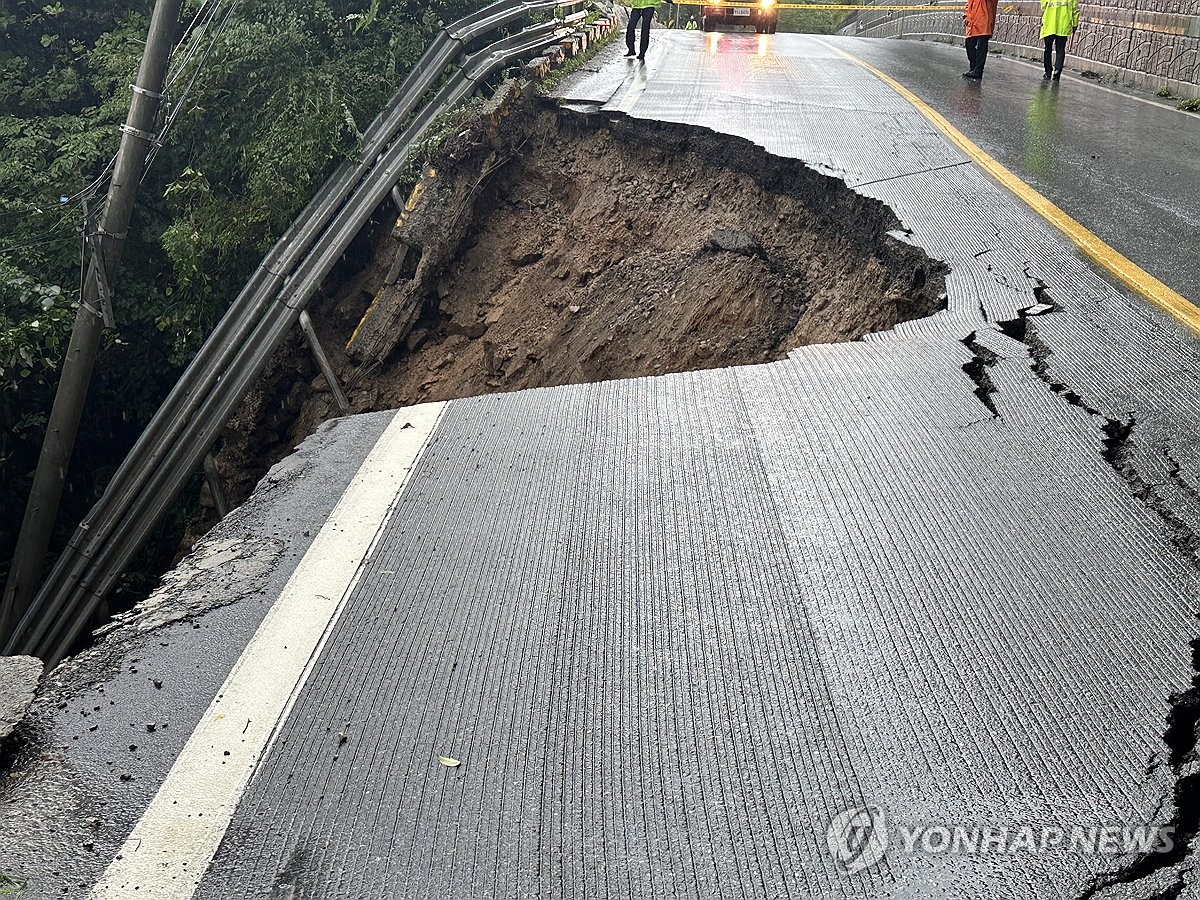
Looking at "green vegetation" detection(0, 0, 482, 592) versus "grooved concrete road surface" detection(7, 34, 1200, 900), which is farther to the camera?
"green vegetation" detection(0, 0, 482, 592)

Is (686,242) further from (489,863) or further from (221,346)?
(489,863)

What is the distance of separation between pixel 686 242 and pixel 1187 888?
675 cm

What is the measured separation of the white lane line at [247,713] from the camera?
1.91 meters

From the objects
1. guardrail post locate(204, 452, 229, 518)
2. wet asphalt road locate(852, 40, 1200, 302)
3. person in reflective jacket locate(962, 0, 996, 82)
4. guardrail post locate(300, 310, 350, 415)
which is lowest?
guardrail post locate(204, 452, 229, 518)

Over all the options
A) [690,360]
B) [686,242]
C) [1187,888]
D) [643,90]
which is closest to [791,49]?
[643,90]

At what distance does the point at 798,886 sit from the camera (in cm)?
178

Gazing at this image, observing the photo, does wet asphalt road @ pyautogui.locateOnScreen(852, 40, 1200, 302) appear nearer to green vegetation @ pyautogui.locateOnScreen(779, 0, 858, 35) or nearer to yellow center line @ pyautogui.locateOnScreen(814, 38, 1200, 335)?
yellow center line @ pyautogui.locateOnScreen(814, 38, 1200, 335)

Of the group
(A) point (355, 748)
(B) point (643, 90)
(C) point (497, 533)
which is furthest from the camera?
(B) point (643, 90)

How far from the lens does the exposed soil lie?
23.0ft

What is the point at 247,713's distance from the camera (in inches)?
91.3

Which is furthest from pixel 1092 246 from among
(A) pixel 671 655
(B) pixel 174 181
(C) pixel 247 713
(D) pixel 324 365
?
(B) pixel 174 181

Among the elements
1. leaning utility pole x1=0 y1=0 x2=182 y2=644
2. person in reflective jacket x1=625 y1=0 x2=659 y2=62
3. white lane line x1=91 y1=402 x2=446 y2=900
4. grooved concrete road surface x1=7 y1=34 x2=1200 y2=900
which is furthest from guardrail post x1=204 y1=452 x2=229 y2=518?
person in reflective jacket x1=625 y1=0 x2=659 y2=62

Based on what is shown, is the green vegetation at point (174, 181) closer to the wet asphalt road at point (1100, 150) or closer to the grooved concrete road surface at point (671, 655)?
the wet asphalt road at point (1100, 150)

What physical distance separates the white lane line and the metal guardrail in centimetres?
586
